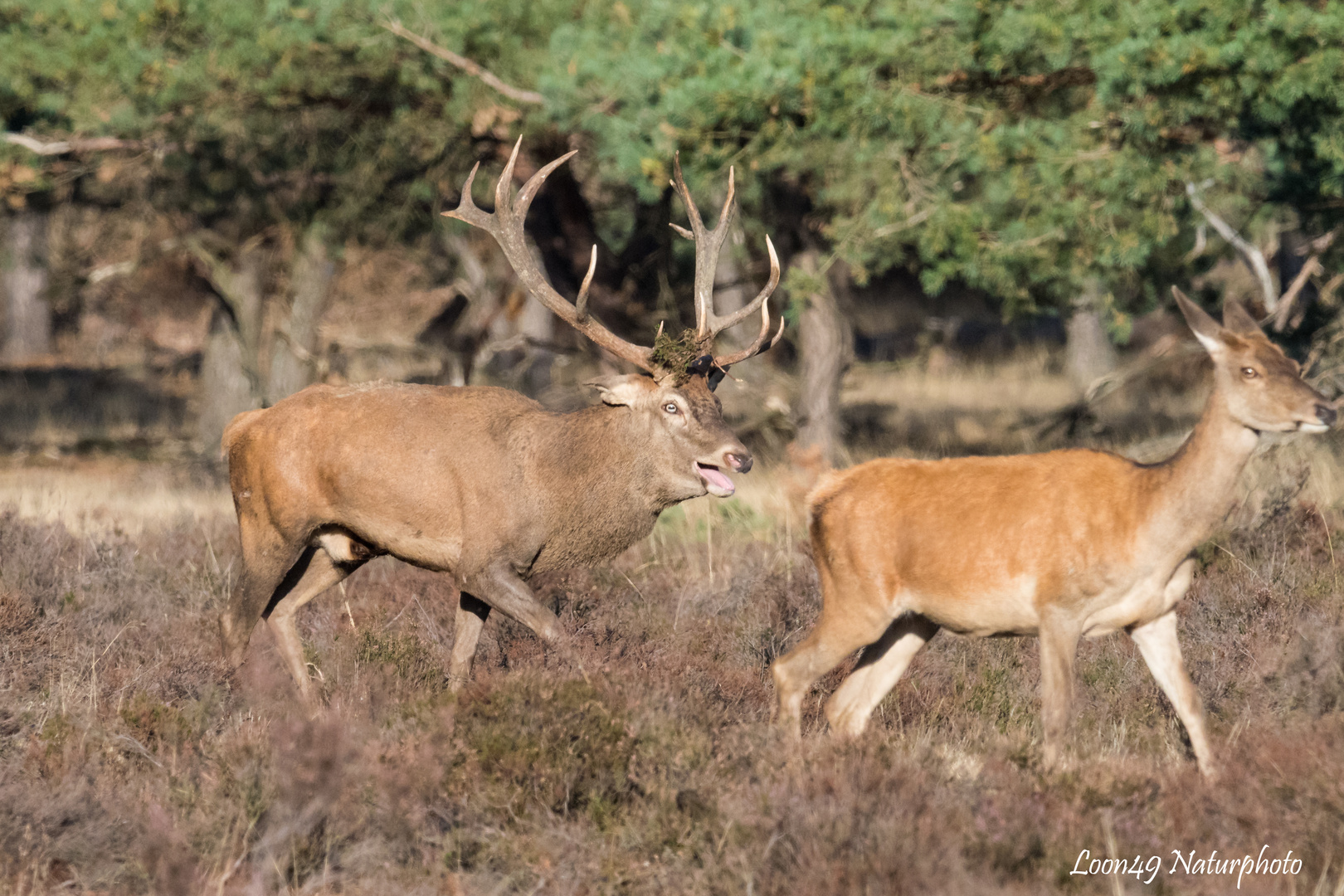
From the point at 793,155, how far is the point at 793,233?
2.81 meters

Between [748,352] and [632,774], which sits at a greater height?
[748,352]

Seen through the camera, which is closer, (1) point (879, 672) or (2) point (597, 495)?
(1) point (879, 672)

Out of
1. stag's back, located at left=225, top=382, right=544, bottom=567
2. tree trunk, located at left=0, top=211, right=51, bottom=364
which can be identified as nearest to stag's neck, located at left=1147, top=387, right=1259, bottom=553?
stag's back, located at left=225, top=382, right=544, bottom=567

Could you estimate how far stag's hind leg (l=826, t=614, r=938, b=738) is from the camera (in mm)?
6020

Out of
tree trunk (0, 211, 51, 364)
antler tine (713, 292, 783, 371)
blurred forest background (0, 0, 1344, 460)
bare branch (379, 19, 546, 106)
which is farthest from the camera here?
tree trunk (0, 211, 51, 364)

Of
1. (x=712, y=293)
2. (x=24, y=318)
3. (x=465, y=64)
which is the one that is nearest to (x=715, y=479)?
(x=712, y=293)

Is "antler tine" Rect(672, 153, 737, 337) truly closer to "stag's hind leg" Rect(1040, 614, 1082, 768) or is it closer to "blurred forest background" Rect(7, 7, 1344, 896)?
"blurred forest background" Rect(7, 7, 1344, 896)

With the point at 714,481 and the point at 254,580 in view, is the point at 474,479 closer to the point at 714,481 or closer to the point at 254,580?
the point at 714,481

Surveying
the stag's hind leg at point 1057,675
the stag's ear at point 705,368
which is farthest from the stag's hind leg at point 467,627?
the stag's hind leg at point 1057,675

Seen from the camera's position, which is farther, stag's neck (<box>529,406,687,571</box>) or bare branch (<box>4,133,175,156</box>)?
bare branch (<box>4,133,175,156</box>)

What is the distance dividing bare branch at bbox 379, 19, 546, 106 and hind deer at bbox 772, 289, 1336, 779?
24.1 feet

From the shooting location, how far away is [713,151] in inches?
414

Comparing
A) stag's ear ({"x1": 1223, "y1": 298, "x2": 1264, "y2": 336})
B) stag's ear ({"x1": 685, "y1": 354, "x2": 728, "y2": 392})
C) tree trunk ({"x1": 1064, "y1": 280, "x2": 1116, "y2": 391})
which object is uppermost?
stag's ear ({"x1": 1223, "y1": 298, "x2": 1264, "y2": 336})

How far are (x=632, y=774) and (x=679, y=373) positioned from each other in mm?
2258
